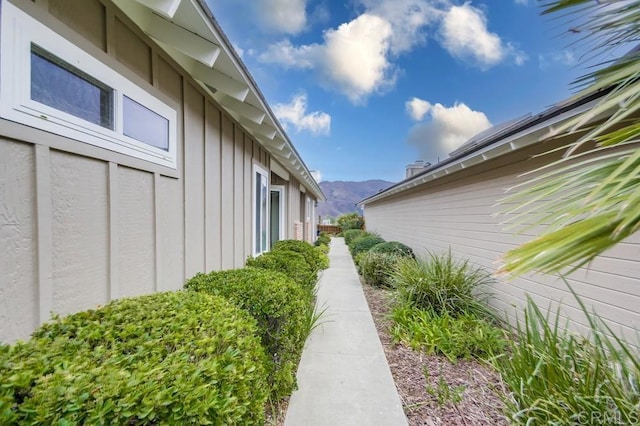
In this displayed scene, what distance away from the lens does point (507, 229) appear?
1.33 m

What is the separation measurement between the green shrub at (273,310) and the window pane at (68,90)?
6.14 feet

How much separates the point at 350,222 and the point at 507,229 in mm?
22879

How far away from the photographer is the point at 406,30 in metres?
9.16

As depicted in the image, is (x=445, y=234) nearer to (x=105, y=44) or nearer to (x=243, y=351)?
(x=243, y=351)

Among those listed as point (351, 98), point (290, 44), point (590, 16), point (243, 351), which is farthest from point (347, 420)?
point (351, 98)

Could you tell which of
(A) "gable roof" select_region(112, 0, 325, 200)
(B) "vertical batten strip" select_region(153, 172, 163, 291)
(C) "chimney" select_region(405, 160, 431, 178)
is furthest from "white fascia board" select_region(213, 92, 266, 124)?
(C) "chimney" select_region(405, 160, 431, 178)

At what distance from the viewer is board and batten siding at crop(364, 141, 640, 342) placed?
115 inches

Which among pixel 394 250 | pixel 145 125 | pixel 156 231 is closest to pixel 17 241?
pixel 156 231

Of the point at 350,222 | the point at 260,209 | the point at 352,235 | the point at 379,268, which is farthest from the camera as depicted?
the point at 350,222

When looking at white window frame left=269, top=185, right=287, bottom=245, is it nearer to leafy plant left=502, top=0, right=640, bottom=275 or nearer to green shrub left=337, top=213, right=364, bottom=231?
leafy plant left=502, top=0, right=640, bottom=275

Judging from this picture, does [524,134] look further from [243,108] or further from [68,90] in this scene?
[68,90]

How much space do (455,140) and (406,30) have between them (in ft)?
31.5

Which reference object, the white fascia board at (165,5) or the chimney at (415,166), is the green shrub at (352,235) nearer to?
the chimney at (415,166)

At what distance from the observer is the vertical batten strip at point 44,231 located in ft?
5.42
